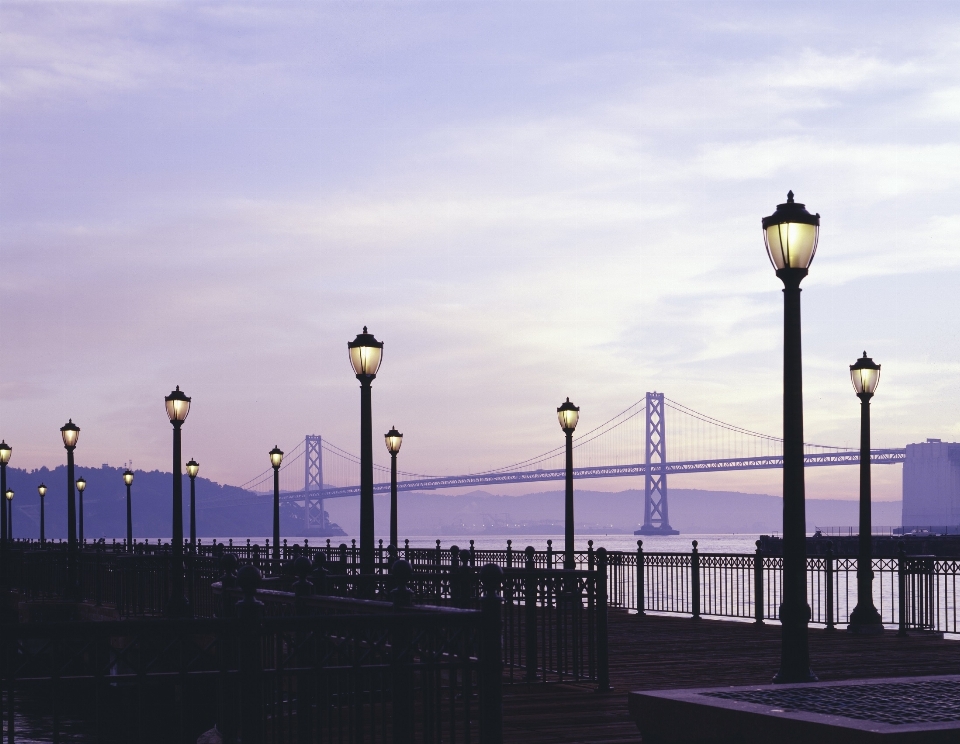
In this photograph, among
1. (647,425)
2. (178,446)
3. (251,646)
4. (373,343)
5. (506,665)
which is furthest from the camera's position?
(647,425)

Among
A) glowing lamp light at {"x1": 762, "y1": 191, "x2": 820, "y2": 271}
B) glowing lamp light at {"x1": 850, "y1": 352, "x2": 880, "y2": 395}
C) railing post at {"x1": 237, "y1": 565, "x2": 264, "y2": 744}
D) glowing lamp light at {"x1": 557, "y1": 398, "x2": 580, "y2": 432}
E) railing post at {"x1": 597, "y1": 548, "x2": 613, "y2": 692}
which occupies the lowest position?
railing post at {"x1": 597, "y1": 548, "x2": 613, "y2": 692}

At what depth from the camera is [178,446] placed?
26.1 m

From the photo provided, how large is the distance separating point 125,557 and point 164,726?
4.79m

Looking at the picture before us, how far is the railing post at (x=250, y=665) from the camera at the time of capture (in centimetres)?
676

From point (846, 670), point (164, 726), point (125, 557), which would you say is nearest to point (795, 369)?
point (846, 670)

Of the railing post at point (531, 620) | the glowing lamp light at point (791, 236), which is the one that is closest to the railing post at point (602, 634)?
the railing post at point (531, 620)

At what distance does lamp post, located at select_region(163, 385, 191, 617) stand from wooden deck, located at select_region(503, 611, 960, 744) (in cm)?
794

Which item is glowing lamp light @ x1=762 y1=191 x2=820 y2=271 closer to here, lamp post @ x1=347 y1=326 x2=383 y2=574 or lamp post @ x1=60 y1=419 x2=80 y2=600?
lamp post @ x1=347 y1=326 x2=383 y2=574

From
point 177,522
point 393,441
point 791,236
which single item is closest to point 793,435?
point 791,236

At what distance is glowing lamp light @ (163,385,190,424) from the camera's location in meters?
27.2

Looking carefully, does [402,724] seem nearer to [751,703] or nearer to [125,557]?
[751,703]

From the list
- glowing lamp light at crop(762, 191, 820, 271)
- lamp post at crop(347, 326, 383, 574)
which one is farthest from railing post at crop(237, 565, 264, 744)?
lamp post at crop(347, 326, 383, 574)

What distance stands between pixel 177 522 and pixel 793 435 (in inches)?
640

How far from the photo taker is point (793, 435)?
12.1 meters
